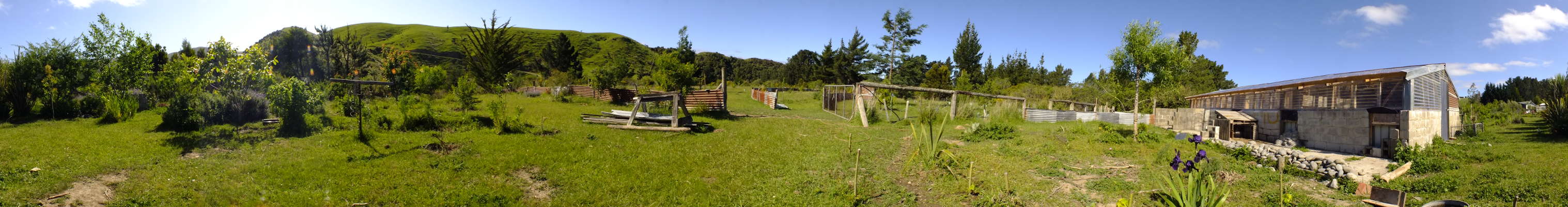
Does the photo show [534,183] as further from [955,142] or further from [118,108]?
[118,108]

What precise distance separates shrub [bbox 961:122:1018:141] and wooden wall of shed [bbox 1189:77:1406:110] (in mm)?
6378

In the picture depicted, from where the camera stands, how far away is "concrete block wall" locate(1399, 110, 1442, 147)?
33.9 feet

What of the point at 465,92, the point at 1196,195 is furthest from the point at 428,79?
the point at 1196,195

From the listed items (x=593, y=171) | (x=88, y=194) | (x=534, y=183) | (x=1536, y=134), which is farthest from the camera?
(x=1536, y=134)

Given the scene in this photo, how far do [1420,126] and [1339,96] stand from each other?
1286mm

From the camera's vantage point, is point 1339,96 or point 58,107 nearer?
point 58,107

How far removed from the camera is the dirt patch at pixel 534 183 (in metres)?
5.81

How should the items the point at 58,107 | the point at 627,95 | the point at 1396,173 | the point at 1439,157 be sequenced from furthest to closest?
the point at 627,95 < the point at 58,107 < the point at 1439,157 < the point at 1396,173

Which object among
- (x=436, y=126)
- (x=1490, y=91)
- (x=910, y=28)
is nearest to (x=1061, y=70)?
(x=910, y=28)

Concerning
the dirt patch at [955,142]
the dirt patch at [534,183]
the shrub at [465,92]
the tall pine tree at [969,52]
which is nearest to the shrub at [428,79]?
the shrub at [465,92]

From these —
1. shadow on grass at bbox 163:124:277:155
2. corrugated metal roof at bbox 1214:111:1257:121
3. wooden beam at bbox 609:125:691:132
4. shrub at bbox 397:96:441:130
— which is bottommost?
shadow on grass at bbox 163:124:277:155

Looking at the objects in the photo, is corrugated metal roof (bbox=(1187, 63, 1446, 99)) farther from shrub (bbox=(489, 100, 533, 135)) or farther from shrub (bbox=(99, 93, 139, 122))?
shrub (bbox=(99, 93, 139, 122))

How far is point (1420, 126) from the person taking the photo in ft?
36.2

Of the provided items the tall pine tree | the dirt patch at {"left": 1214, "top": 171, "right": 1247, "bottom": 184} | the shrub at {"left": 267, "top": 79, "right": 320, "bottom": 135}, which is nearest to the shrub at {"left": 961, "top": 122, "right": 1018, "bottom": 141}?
the dirt patch at {"left": 1214, "top": 171, "right": 1247, "bottom": 184}
